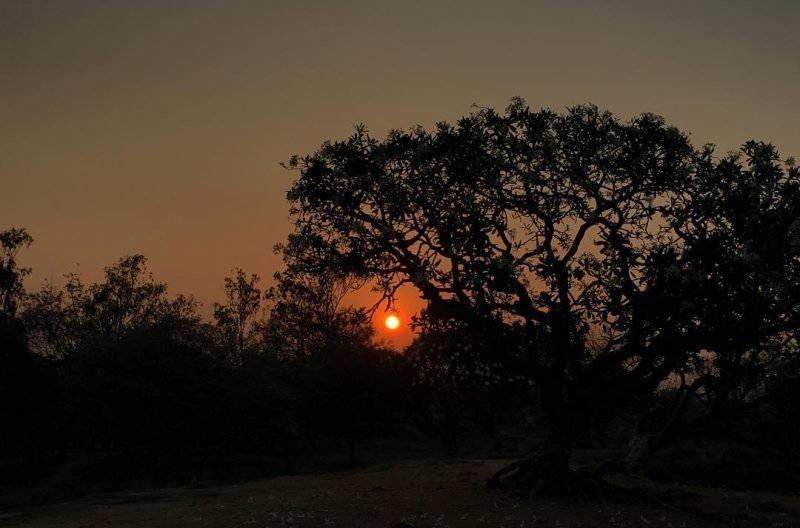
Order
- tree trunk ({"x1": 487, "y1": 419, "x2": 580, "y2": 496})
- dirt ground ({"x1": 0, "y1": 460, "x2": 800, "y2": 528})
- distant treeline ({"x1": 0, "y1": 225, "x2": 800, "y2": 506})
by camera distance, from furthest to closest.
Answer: distant treeline ({"x1": 0, "y1": 225, "x2": 800, "y2": 506}) < tree trunk ({"x1": 487, "y1": 419, "x2": 580, "y2": 496}) < dirt ground ({"x1": 0, "y1": 460, "x2": 800, "y2": 528})

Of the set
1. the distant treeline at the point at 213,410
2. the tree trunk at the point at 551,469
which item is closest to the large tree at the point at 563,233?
the tree trunk at the point at 551,469

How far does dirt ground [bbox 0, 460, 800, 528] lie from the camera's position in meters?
18.9

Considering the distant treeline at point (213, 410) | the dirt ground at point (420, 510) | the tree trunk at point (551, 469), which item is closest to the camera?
the dirt ground at point (420, 510)

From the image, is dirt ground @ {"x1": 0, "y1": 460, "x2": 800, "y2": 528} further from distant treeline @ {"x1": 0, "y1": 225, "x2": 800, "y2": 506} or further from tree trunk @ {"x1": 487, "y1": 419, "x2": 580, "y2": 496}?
distant treeline @ {"x1": 0, "y1": 225, "x2": 800, "y2": 506}

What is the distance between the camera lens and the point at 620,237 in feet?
64.4

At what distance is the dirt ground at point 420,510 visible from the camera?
62.0ft

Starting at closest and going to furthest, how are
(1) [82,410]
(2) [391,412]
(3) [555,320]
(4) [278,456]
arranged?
(3) [555,320] → (1) [82,410] → (2) [391,412] → (4) [278,456]

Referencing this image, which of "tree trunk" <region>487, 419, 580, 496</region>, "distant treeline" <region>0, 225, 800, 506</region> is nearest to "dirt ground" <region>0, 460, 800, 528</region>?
"tree trunk" <region>487, 419, 580, 496</region>

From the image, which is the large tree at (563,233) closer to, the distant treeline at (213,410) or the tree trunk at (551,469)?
the tree trunk at (551,469)

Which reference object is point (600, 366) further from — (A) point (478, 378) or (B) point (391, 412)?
(B) point (391, 412)

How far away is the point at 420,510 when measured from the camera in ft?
67.2

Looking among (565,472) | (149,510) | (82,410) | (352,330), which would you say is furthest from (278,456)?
(565,472)

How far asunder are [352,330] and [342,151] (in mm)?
54151

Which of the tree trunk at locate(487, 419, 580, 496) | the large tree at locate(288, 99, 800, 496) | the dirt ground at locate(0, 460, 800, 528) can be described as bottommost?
the dirt ground at locate(0, 460, 800, 528)
